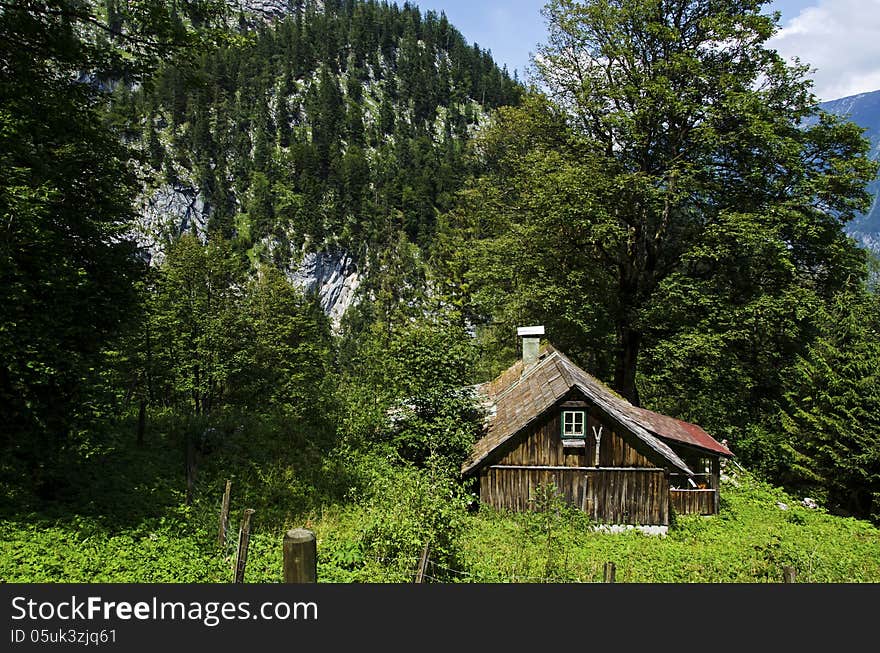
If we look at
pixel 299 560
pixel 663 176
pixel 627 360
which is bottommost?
pixel 627 360

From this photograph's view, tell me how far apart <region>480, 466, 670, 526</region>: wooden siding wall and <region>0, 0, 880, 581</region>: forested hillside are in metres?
0.95

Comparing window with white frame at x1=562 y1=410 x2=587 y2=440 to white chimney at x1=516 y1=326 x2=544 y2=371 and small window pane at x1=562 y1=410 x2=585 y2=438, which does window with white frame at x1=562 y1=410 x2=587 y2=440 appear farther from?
white chimney at x1=516 y1=326 x2=544 y2=371

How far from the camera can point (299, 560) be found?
4.92 meters

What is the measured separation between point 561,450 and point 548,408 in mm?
1336

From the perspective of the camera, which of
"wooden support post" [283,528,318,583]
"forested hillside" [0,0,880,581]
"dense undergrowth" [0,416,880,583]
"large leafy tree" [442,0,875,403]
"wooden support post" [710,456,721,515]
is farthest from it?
"large leafy tree" [442,0,875,403]

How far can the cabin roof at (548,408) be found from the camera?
53.7 ft

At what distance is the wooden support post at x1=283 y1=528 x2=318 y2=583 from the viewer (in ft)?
16.1

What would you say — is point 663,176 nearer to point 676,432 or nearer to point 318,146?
point 676,432

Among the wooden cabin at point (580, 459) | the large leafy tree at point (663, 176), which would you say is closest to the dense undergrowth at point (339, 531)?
the wooden cabin at point (580, 459)

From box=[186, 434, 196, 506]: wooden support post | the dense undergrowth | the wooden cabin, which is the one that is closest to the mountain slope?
box=[186, 434, 196, 506]: wooden support post

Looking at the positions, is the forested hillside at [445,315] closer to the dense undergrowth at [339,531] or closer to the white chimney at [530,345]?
the dense undergrowth at [339,531]

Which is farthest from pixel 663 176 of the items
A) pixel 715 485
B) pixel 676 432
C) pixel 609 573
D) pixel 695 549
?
pixel 609 573

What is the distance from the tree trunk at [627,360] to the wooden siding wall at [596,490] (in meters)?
7.35

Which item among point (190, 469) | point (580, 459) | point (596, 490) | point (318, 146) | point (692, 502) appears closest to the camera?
point (190, 469)
